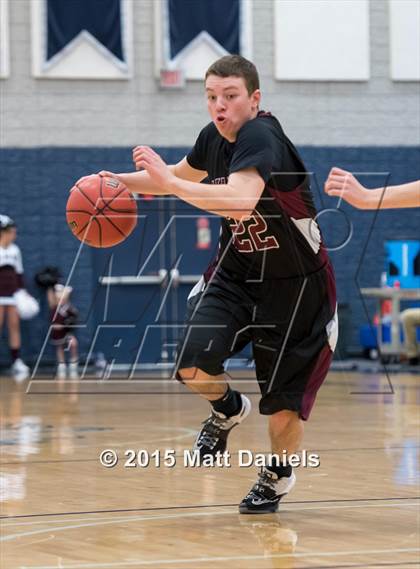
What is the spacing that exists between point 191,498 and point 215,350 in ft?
3.32

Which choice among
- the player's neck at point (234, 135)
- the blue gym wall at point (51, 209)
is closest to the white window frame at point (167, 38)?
the blue gym wall at point (51, 209)

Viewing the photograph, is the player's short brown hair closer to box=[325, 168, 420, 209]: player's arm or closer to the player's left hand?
the player's left hand

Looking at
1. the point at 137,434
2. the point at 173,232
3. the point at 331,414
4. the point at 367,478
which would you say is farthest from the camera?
the point at 173,232

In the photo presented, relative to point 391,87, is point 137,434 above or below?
below

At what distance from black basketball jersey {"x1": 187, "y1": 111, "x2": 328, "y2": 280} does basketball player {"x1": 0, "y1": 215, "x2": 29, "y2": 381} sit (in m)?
11.4

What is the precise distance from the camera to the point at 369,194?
4895 millimetres

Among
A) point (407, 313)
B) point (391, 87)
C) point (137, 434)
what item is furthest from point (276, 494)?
point (391, 87)

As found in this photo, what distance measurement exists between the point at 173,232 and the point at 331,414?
24.8 ft

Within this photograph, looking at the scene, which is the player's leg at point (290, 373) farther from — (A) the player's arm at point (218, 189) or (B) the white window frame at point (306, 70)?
(B) the white window frame at point (306, 70)

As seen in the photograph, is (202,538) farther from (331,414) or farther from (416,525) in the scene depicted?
(331,414)

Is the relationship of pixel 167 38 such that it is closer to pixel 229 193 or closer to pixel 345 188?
pixel 229 193

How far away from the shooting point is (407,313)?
16.9 metres

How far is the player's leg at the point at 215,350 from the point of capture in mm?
5562
